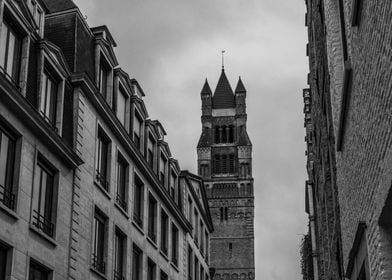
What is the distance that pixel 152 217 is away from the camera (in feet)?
117

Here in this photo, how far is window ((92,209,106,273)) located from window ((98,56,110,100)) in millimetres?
5352

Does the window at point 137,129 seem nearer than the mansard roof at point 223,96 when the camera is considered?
Yes

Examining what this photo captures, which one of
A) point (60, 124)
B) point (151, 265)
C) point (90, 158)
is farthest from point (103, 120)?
point (151, 265)

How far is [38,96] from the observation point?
72.8 ft

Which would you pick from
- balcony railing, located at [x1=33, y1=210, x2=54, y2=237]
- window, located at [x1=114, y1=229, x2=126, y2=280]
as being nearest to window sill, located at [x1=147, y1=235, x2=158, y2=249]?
window, located at [x1=114, y1=229, x2=126, y2=280]

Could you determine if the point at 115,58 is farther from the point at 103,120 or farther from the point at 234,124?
the point at 234,124

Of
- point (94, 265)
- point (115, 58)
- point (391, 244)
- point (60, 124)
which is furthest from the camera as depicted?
point (115, 58)

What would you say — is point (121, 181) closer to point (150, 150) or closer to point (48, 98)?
point (150, 150)

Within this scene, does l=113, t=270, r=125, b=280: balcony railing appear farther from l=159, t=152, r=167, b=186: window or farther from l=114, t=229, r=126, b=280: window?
l=159, t=152, r=167, b=186: window

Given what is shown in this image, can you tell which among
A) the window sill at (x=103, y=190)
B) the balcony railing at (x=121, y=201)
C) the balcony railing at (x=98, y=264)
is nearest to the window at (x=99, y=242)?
the balcony railing at (x=98, y=264)

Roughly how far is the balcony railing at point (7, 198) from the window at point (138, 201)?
1297cm

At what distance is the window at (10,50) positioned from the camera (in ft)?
66.5

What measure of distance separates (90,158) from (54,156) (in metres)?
3.49

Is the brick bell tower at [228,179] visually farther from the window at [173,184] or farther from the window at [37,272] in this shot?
the window at [37,272]
